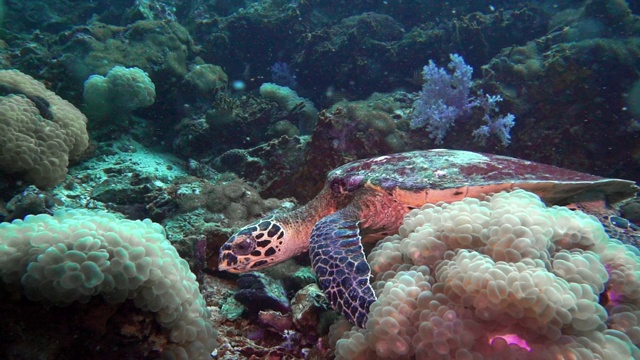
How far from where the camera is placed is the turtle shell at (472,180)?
2703mm

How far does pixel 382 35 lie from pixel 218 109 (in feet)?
18.3

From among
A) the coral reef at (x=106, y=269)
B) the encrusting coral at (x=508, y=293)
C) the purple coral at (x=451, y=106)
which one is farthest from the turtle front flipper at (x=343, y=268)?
the purple coral at (x=451, y=106)

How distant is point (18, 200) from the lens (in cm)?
367

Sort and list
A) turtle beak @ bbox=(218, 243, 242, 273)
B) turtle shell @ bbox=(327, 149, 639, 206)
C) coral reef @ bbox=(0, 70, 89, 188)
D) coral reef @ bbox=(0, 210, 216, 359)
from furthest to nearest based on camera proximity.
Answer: coral reef @ bbox=(0, 70, 89, 188) → turtle beak @ bbox=(218, 243, 242, 273) → turtle shell @ bbox=(327, 149, 639, 206) → coral reef @ bbox=(0, 210, 216, 359)

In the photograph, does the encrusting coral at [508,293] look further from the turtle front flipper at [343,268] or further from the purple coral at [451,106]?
the purple coral at [451,106]

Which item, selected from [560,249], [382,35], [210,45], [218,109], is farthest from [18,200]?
[382,35]

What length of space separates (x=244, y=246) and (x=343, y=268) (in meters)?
1.32

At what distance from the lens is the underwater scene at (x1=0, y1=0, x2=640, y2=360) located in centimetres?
141

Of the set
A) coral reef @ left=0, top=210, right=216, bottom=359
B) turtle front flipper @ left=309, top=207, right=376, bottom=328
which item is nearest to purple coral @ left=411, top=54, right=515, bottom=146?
turtle front flipper @ left=309, top=207, right=376, bottom=328

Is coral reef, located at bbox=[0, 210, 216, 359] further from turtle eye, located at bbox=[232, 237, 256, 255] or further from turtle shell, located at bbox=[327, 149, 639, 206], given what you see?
turtle shell, located at bbox=[327, 149, 639, 206]

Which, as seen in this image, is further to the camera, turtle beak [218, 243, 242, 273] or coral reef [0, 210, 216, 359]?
turtle beak [218, 243, 242, 273]

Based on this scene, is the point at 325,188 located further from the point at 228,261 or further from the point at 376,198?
the point at 228,261

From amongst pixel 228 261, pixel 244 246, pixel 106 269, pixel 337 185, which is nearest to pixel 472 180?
pixel 337 185

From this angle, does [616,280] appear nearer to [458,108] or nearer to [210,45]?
[458,108]
